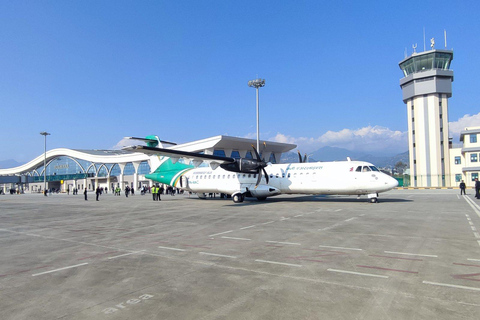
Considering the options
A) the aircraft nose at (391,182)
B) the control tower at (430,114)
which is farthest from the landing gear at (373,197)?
the control tower at (430,114)

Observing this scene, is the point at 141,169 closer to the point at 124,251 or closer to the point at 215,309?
the point at 124,251

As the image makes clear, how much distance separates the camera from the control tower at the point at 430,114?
5297 centimetres

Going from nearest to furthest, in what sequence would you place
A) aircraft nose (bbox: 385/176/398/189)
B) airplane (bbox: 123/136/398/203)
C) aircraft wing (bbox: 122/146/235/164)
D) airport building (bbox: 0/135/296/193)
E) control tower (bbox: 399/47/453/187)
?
aircraft nose (bbox: 385/176/398/189), airplane (bbox: 123/136/398/203), aircraft wing (bbox: 122/146/235/164), control tower (bbox: 399/47/453/187), airport building (bbox: 0/135/296/193)

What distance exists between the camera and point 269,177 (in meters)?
25.0

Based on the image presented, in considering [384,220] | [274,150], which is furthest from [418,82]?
[384,220]

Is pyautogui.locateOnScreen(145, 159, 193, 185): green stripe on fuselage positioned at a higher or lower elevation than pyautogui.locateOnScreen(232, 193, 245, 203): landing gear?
higher

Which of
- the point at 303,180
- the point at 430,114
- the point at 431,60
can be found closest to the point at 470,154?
the point at 430,114

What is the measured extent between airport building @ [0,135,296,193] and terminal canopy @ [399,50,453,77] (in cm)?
3069

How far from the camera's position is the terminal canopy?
54.2 meters

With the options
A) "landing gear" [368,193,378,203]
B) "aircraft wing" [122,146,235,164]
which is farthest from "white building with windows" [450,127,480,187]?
"aircraft wing" [122,146,235,164]

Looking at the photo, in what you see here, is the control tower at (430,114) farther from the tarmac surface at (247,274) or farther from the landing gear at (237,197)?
the tarmac surface at (247,274)

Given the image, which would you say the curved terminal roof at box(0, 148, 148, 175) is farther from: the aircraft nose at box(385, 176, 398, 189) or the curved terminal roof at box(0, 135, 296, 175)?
the aircraft nose at box(385, 176, 398, 189)

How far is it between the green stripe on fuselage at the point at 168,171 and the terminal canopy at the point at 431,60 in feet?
160

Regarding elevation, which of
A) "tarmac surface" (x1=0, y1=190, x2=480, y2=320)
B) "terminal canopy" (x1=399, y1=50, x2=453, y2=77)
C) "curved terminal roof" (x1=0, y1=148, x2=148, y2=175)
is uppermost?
"terminal canopy" (x1=399, y1=50, x2=453, y2=77)
